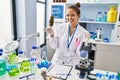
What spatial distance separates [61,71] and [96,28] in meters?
1.98

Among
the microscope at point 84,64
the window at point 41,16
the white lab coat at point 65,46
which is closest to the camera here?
the microscope at point 84,64

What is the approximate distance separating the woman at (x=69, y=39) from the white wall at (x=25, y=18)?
77 centimetres

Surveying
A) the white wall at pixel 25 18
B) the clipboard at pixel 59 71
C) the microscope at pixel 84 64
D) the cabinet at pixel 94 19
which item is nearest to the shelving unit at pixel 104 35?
the cabinet at pixel 94 19

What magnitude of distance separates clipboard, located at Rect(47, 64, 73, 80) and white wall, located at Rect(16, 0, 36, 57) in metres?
1.18

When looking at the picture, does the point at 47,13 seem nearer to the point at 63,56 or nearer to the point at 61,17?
the point at 61,17

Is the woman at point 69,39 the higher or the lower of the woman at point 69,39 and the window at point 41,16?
the lower

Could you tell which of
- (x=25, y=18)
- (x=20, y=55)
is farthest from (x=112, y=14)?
(x=20, y=55)

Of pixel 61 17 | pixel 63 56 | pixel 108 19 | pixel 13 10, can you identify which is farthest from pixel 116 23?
pixel 13 10

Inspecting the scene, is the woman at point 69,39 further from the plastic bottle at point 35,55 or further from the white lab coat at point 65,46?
the plastic bottle at point 35,55

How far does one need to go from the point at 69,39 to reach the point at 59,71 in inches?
24.1

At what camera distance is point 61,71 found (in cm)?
126

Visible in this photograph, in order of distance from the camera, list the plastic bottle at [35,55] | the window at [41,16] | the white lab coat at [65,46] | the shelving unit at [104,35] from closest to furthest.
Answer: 1. the plastic bottle at [35,55]
2. the white lab coat at [65,46]
3. the shelving unit at [104,35]
4. the window at [41,16]

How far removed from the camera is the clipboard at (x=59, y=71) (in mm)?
1155

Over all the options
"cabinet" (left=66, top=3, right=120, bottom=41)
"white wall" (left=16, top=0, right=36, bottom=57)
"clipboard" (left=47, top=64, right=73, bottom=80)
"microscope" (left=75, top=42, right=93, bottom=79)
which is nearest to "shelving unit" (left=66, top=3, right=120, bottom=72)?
"cabinet" (left=66, top=3, right=120, bottom=41)
